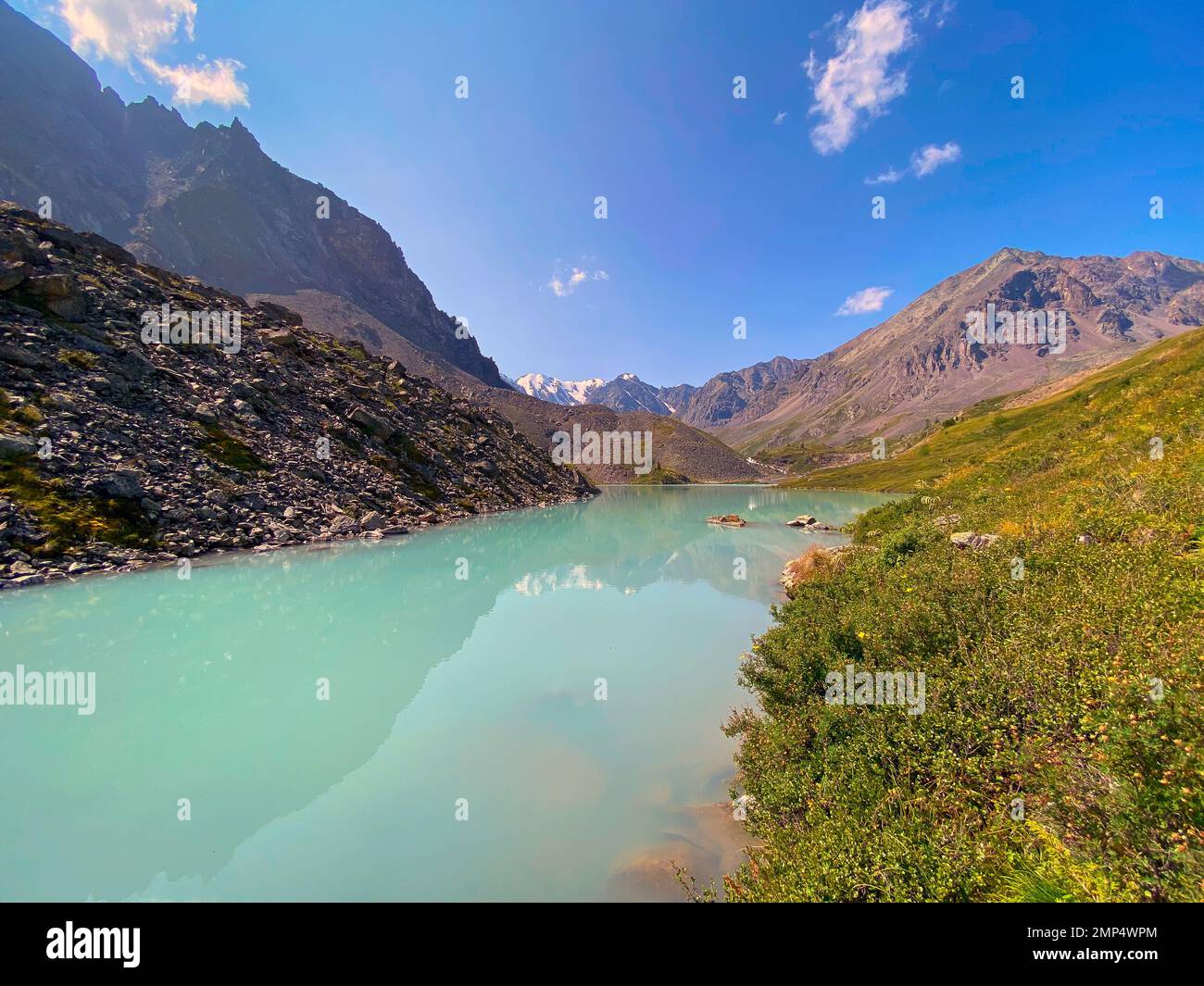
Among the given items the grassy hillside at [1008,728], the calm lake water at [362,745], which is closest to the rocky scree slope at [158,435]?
the calm lake water at [362,745]

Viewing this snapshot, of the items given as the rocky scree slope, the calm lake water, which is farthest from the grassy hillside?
the rocky scree slope

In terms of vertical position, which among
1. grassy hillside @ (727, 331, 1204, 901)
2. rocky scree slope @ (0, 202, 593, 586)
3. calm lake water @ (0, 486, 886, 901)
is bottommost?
calm lake water @ (0, 486, 886, 901)

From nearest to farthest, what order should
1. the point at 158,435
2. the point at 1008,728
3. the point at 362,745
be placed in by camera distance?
the point at 1008,728
the point at 362,745
the point at 158,435

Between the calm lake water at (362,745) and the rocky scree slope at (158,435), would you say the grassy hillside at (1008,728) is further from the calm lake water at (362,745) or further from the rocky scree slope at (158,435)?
the rocky scree slope at (158,435)

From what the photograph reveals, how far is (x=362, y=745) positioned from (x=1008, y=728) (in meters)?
12.7

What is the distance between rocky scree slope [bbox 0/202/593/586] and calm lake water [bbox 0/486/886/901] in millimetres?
7703

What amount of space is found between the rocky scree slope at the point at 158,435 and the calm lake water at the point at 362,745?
770cm

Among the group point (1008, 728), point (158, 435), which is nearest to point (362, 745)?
point (1008, 728)

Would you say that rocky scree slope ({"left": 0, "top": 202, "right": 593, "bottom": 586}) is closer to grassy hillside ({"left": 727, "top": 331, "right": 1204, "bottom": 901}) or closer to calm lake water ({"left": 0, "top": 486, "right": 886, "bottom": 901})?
calm lake water ({"left": 0, "top": 486, "right": 886, "bottom": 901})

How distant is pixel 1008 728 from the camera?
22.4 feet

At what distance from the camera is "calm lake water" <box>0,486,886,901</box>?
790 centimetres

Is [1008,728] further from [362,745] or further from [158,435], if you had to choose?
[158,435]
